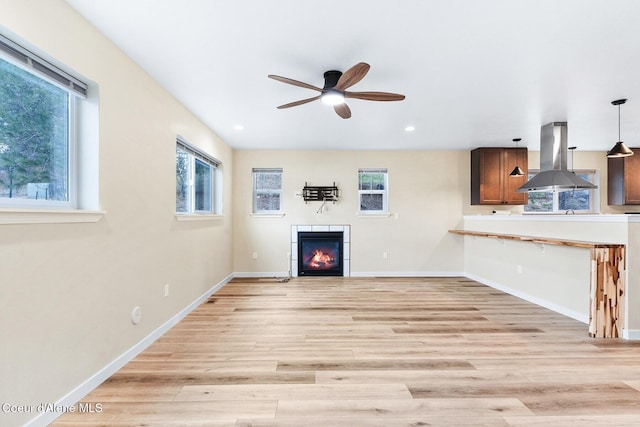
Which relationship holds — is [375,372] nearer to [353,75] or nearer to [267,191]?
[353,75]

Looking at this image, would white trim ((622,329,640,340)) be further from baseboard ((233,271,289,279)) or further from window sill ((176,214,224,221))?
window sill ((176,214,224,221))

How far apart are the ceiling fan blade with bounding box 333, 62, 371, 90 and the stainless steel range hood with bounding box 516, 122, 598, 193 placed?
10.8 feet

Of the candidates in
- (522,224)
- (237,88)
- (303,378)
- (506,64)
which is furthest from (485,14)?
(522,224)

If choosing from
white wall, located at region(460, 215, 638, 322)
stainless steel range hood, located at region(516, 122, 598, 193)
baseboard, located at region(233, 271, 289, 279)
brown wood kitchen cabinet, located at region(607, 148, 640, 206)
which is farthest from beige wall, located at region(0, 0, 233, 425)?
brown wood kitchen cabinet, located at region(607, 148, 640, 206)

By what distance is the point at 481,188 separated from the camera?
202 inches

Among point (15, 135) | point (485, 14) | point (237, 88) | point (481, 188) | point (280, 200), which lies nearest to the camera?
point (15, 135)

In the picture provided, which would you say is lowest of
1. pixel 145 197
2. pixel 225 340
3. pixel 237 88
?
pixel 225 340

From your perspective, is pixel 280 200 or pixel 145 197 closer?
pixel 145 197

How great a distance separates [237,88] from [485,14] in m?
2.10

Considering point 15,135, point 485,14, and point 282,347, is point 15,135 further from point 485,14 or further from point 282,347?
point 485,14

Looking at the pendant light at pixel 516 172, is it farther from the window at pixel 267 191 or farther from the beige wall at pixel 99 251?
the beige wall at pixel 99 251

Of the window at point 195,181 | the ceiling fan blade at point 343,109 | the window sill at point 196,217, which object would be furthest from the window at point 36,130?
the ceiling fan blade at point 343,109

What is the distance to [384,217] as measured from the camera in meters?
5.44

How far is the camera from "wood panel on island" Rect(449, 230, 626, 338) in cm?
269
